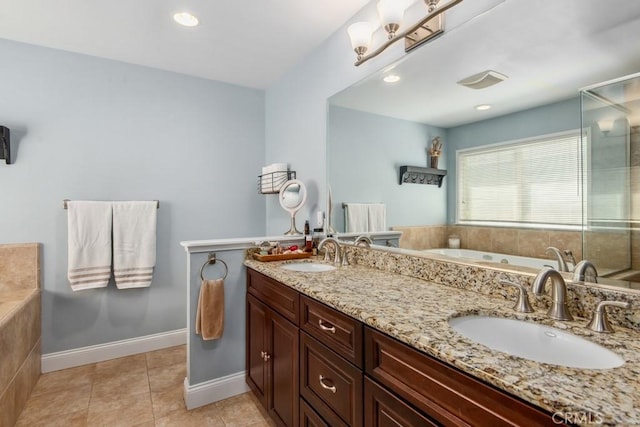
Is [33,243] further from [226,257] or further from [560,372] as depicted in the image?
[560,372]

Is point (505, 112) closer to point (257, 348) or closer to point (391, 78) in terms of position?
point (391, 78)

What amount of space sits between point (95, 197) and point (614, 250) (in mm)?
3132

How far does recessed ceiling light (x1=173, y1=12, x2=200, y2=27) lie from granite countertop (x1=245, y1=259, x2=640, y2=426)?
69.9 inches

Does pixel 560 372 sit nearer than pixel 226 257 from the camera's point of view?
Yes

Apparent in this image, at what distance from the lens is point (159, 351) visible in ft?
8.96

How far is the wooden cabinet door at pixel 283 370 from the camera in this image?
148 cm

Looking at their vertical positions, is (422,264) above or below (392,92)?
below

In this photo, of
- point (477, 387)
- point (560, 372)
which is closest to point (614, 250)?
point (560, 372)

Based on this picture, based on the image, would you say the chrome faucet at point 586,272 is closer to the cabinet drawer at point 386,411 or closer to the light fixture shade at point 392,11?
the cabinet drawer at point 386,411

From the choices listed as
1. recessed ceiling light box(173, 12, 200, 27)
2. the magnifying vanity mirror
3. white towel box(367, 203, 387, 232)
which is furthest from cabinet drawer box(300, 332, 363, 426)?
recessed ceiling light box(173, 12, 200, 27)

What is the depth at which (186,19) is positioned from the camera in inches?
80.7

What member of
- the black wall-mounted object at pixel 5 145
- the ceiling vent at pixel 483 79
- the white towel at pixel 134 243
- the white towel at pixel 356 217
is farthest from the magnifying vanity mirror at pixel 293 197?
the black wall-mounted object at pixel 5 145

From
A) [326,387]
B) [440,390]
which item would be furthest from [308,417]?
[440,390]
